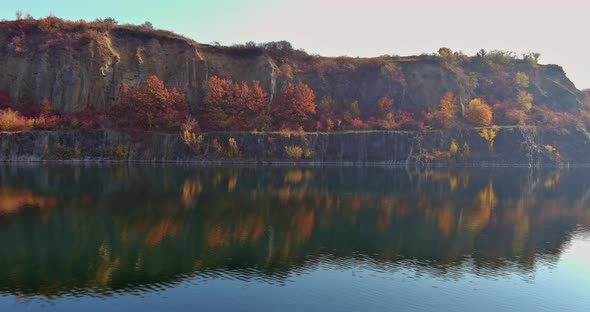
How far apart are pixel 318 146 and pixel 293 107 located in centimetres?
977

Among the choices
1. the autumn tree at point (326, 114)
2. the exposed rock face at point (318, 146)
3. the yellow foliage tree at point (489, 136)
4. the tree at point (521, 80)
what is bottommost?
the exposed rock face at point (318, 146)

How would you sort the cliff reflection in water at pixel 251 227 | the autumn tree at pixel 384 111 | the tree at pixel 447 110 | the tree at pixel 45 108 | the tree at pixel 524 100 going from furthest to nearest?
the tree at pixel 524 100 → the tree at pixel 447 110 → the autumn tree at pixel 384 111 → the tree at pixel 45 108 → the cliff reflection in water at pixel 251 227

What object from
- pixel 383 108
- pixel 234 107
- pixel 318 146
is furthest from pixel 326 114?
pixel 234 107

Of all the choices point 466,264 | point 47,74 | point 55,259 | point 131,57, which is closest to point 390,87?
point 131,57

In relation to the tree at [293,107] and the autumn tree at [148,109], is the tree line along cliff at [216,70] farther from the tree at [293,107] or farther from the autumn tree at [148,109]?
the tree at [293,107]

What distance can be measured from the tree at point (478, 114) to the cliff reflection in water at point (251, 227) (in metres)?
36.9

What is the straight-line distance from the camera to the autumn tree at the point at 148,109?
8138cm

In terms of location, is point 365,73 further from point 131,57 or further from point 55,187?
point 55,187

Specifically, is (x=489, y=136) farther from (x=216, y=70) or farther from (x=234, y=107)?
(x=216, y=70)

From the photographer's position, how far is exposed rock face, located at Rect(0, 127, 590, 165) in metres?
75.3

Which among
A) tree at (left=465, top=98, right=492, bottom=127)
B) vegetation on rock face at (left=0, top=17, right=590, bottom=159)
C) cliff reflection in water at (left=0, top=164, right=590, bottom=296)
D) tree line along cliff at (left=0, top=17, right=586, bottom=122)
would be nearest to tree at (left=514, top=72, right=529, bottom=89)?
vegetation on rock face at (left=0, top=17, right=590, bottom=159)

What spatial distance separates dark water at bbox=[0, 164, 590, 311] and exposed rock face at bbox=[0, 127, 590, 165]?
78.5 ft

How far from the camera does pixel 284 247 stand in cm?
2805

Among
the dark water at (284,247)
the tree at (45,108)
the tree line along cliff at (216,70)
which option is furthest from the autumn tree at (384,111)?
the tree at (45,108)
